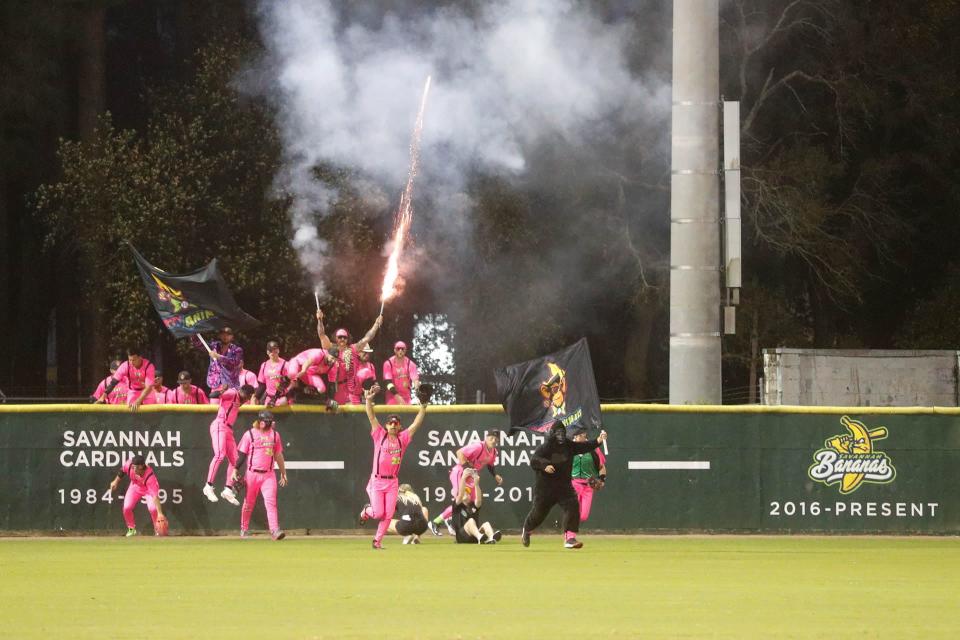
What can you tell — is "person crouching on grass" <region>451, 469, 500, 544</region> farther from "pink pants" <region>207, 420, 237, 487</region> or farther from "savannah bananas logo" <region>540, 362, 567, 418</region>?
"pink pants" <region>207, 420, 237, 487</region>

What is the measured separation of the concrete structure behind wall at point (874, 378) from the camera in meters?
27.9

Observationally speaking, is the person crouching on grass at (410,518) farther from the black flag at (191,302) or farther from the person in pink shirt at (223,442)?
the black flag at (191,302)

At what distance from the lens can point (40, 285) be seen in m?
42.8

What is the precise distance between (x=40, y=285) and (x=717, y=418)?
79.3 ft

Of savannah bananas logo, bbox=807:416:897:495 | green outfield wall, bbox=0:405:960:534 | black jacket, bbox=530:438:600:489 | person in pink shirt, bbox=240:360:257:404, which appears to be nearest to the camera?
black jacket, bbox=530:438:600:489

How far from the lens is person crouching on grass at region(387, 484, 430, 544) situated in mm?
21469

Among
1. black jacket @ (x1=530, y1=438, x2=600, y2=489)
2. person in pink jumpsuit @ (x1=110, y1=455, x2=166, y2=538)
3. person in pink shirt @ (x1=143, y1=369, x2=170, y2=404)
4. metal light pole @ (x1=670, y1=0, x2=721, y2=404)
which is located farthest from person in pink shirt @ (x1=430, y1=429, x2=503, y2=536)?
person in pink shirt @ (x1=143, y1=369, x2=170, y2=404)

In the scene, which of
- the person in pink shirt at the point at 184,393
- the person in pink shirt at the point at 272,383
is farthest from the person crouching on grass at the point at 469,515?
the person in pink shirt at the point at 184,393

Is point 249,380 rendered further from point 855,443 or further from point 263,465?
point 855,443

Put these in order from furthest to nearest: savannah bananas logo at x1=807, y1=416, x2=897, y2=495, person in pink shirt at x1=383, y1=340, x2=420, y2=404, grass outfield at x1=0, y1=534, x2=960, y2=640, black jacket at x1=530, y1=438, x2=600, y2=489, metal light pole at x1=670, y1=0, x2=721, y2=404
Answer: person in pink shirt at x1=383, y1=340, x2=420, y2=404 → savannah bananas logo at x1=807, y1=416, x2=897, y2=495 → metal light pole at x1=670, y1=0, x2=721, y2=404 → black jacket at x1=530, y1=438, x2=600, y2=489 → grass outfield at x1=0, y1=534, x2=960, y2=640

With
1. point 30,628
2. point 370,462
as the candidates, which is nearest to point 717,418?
point 370,462

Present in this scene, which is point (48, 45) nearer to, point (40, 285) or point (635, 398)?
point (40, 285)

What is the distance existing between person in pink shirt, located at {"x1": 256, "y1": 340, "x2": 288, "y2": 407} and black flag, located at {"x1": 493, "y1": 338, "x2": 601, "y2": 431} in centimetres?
343

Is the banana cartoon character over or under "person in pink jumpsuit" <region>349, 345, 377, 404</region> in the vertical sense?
under
